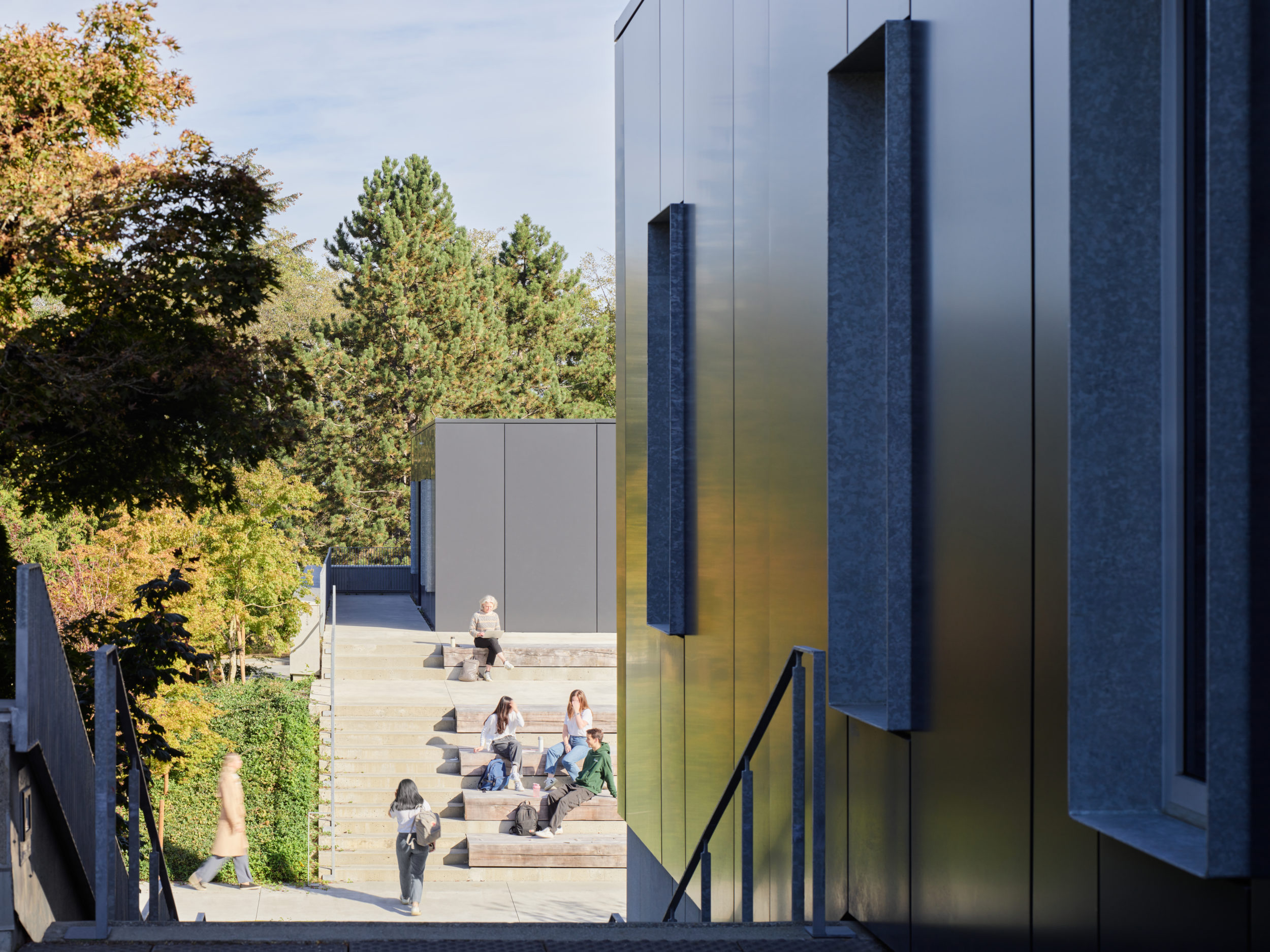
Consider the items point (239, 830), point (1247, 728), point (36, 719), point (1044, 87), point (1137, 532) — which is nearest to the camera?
point (1247, 728)

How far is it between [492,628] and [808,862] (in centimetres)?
1788

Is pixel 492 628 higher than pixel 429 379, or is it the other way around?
pixel 429 379

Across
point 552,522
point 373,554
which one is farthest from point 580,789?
point 373,554

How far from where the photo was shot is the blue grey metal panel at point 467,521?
27.2 metres

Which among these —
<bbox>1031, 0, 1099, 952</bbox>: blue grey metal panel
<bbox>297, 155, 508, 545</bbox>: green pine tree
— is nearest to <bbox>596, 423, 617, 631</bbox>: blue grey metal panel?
<bbox>297, 155, 508, 545</bbox>: green pine tree

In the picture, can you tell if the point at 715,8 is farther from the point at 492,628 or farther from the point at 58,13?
the point at 492,628

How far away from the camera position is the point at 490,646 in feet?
75.9

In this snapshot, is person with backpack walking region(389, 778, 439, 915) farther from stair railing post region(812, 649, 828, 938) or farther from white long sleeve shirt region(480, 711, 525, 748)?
stair railing post region(812, 649, 828, 938)

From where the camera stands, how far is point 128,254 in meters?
11.1

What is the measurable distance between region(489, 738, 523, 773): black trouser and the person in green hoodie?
888 mm

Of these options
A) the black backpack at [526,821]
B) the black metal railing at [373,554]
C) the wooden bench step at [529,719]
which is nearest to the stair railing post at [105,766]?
the black backpack at [526,821]

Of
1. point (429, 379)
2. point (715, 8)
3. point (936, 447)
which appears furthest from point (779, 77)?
point (429, 379)

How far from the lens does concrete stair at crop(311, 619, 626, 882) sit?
15.7m

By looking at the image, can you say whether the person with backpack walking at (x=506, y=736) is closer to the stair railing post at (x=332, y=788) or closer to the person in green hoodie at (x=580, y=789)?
the person in green hoodie at (x=580, y=789)
